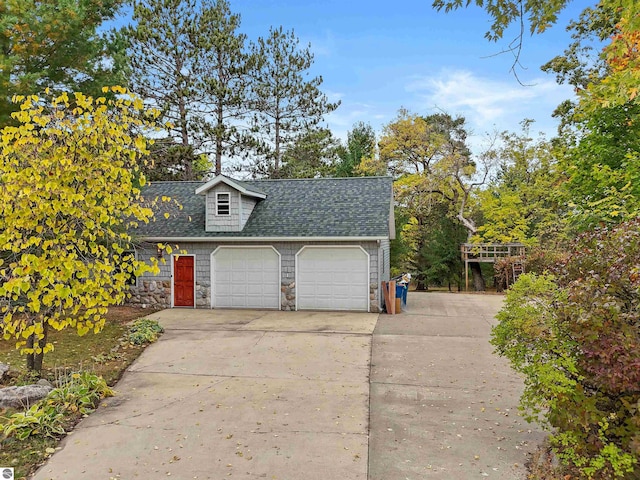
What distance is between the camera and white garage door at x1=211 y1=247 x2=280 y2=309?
43.5ft

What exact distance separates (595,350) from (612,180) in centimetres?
789

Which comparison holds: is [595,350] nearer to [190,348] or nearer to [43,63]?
[190,348]

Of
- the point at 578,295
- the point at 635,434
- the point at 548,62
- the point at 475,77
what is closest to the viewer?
the point at 635,434

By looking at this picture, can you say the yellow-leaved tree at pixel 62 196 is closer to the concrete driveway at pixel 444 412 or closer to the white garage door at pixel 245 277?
the concrete driveway at pixel 444 412

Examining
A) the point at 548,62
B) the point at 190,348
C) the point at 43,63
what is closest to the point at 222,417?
the point at 190,348

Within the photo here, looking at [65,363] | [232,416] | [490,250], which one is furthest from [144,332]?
[490,250]

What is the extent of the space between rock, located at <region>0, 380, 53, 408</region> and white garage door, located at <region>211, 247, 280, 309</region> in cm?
805

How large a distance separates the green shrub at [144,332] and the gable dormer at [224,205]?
4432mm

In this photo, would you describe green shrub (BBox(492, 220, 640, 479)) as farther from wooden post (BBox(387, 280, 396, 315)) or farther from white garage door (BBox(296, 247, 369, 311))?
white garage door (BBox(296, 247, 369, 311))

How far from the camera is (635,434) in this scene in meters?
2.97

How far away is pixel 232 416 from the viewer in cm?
495

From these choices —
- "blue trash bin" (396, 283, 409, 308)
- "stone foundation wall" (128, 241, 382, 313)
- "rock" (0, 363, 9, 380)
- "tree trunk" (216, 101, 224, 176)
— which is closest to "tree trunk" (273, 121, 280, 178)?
"tree trunk" (216, 101, 224, 176)

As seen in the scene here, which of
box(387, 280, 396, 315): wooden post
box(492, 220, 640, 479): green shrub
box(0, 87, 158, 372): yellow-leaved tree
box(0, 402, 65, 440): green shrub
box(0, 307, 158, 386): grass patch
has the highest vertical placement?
box(0, 87, 158, 372): yellow-leaved tree

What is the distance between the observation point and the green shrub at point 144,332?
28.1 feet
